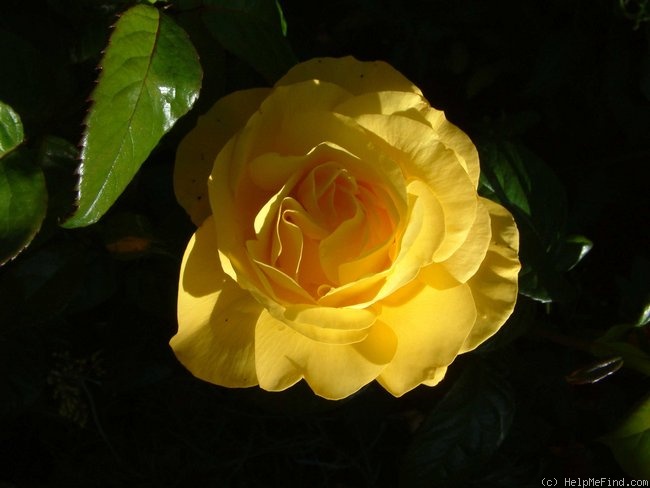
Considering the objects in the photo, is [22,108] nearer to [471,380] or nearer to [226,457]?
[471,380]

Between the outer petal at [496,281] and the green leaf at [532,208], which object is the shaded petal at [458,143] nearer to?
the outer petal at [496,281]

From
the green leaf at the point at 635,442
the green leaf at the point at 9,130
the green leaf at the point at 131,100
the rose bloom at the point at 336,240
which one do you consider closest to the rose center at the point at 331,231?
the rose bloom at the point at 336,240

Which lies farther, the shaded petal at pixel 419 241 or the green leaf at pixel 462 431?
the green leaf at pixel 462 431

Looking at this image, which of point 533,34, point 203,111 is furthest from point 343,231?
point 533,34

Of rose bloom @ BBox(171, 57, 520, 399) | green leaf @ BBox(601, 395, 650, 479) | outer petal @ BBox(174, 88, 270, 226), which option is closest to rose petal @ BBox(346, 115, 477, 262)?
rose bloom @ BBox(171, 57, 520, 399)

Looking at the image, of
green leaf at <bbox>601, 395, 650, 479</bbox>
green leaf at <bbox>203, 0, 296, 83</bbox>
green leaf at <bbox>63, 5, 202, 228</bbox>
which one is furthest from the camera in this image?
green leaf at <bbox>601, 395, 650, 479</bbox>

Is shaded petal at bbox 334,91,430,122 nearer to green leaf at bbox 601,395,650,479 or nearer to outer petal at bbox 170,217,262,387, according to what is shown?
outer petal at bbox 170,217,262,387

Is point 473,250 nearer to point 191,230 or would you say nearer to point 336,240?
point 336,240
